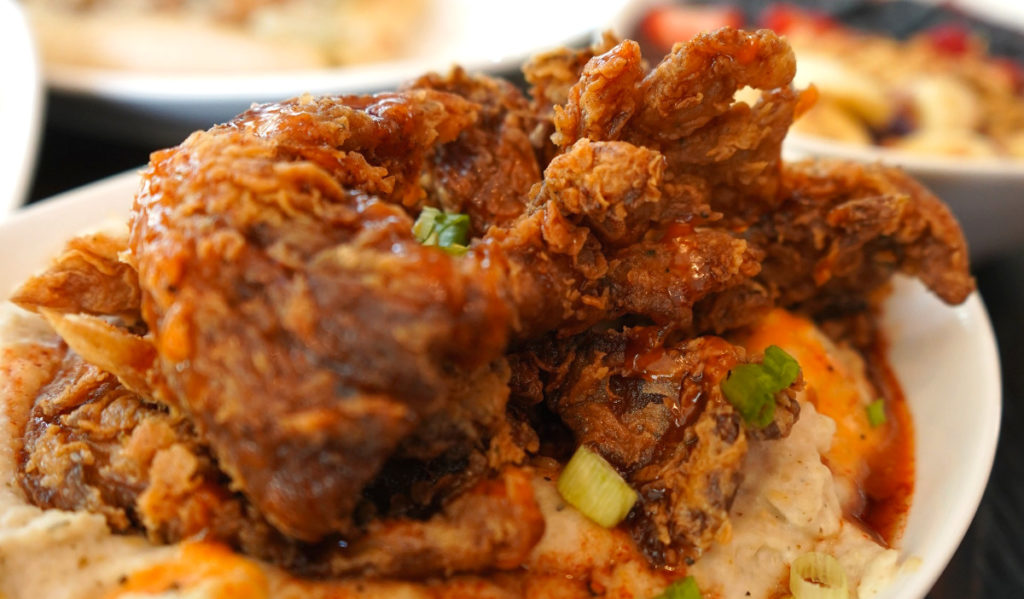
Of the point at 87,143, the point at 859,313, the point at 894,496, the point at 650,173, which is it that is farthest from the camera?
the point at 87,143

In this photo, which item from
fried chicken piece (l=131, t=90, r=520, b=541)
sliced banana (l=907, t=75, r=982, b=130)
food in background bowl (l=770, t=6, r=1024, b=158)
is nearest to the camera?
fried chicken piece (l=131, t=90, r=520, b=541)

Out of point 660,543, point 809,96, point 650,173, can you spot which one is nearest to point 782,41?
point 809,96

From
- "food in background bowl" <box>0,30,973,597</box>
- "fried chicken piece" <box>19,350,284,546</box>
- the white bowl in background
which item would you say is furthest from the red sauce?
"fried chicken piece" <box>19,350,284,546</box>

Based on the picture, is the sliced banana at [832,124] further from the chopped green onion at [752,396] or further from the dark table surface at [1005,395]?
the chopped green onion at [752,396]

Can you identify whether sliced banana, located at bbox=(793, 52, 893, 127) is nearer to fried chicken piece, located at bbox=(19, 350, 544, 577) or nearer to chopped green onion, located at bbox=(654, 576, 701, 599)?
chopped green onion, located at bbox=(654, 576, 701, 599)

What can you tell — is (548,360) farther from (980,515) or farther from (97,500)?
(980,515)

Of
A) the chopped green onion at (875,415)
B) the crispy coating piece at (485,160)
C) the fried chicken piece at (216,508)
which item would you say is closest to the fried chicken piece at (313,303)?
the fried chicken piece at (216,508)
